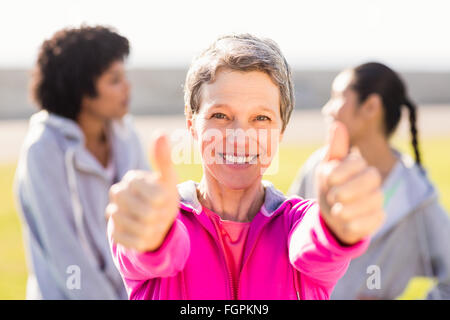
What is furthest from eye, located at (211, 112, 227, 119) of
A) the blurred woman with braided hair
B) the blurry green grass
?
the blurred woman with braided hair

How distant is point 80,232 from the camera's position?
2496mm

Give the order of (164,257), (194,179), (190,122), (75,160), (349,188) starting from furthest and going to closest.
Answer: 1. (75,160)
2. (194,179)
3. (190,122)
4. (164,257)
5. (349,188)

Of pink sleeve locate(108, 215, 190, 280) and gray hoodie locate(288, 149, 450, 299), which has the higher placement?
pink sleeve locate(108, 215, 190, 280)

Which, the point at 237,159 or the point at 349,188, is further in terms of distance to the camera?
the point at 237,159

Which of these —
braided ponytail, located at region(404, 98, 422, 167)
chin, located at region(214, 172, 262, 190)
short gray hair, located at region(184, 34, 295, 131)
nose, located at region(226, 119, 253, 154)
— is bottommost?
braided ponytail, located at region(404, 98, 422, 167)

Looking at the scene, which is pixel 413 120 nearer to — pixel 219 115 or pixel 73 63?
pixel 73 63

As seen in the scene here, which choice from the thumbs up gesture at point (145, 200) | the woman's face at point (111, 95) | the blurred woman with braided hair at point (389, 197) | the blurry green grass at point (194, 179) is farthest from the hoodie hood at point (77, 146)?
the thumbs up gesture at point (145, 200)

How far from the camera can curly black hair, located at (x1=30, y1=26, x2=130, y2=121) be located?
8.85ft

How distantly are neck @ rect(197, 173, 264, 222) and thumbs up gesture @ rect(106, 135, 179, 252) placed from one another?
31cm

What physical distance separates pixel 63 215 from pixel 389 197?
1.33m

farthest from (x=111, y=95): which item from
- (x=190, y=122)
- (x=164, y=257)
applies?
(x=164, y=257)

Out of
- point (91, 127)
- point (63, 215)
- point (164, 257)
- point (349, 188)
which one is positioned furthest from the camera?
point (91, 127)

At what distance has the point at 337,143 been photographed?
845mm

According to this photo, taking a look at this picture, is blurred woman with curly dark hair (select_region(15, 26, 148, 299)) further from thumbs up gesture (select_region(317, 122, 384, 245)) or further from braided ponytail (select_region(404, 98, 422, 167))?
thumbs up gesture (select_region(317, 122, 384, 245))
